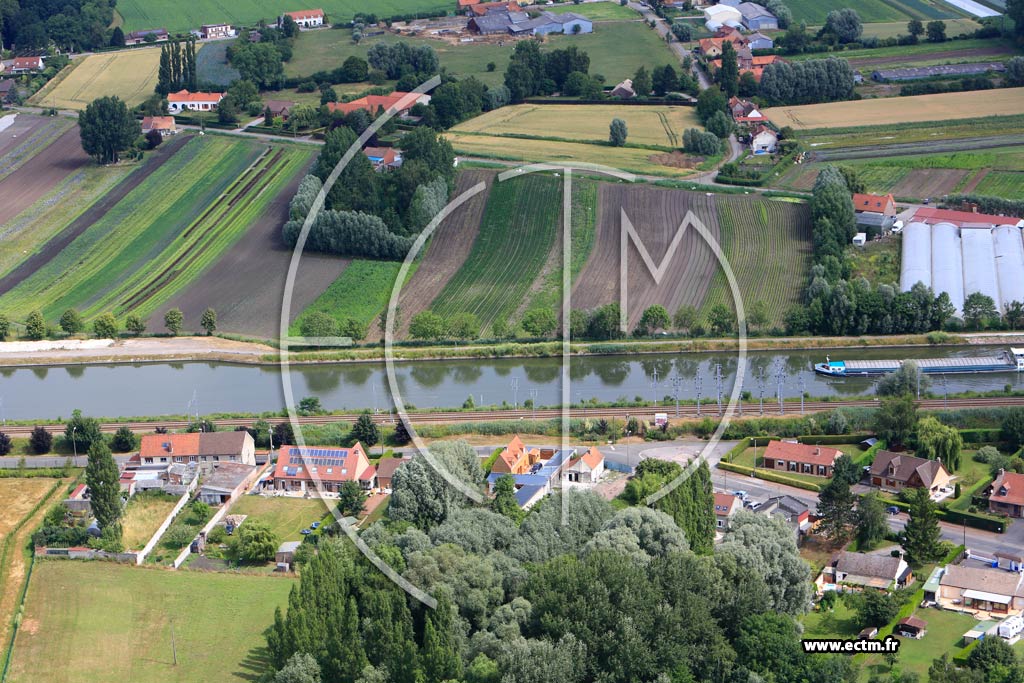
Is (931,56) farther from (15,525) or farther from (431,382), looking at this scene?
Answer: (15,525)

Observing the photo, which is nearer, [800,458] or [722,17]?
[800,458]

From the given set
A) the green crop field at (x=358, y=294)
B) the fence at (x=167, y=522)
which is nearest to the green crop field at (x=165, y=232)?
the green crop field at (x=358, y=294)

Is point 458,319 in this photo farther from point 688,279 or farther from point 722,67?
point 722,67

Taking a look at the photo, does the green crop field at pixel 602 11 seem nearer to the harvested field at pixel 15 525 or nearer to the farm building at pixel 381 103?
the farm building at pixel 381 103

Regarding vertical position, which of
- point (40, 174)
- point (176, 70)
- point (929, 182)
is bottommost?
point (40, 174)

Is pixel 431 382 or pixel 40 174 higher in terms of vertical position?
pixel 431 382

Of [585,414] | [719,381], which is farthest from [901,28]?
[585,414]
